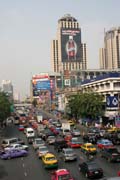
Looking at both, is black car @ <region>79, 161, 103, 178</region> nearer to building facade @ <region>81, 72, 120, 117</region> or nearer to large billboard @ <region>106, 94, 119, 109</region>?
building facade @ <region>81, 72, 120, 117</region>

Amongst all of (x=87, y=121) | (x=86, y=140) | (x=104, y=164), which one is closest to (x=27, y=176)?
(x=104, y=164)

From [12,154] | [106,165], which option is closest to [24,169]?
[12,154]

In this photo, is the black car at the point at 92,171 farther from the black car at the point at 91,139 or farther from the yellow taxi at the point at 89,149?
the black car at the point at 91,139

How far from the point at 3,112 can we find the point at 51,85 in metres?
77.3

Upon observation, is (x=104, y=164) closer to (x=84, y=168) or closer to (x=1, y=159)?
(x=84, y=168)

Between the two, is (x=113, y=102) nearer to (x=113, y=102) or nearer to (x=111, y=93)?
(x=113, y=102)

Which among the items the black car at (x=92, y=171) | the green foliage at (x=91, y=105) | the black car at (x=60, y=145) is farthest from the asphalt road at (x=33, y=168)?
the green foliage at (x=91, y=105)

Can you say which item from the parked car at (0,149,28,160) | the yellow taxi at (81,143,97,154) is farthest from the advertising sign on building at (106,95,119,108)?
the parked car at (0,149,28,160)

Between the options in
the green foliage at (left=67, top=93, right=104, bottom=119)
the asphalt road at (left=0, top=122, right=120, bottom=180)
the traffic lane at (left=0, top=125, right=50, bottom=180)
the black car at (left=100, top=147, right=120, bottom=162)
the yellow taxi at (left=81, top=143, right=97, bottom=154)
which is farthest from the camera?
the green foliage at (left=67, top=93, right=104, bottom=119)

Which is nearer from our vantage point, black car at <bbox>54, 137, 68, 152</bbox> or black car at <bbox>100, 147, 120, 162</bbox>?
black car at <bbox>100, 147, 120, 162</bbox>

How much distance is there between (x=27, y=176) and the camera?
1236 inches

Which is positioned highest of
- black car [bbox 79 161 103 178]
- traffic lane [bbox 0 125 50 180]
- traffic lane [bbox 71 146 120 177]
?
black car [bbox 79 161 103 178]

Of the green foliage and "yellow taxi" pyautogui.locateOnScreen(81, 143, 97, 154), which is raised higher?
the green foliage

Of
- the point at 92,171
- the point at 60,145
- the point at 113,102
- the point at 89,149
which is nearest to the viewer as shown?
the point at 92,171
